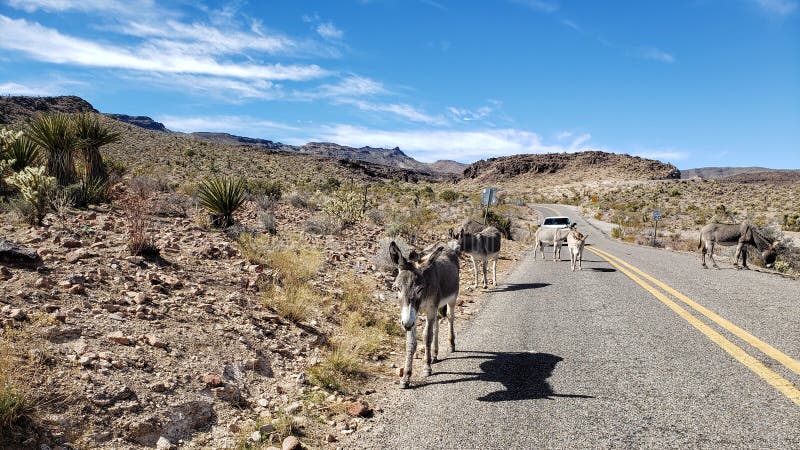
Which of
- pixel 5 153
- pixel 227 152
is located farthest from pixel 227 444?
pixel 227 152

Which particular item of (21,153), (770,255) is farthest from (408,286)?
(770,255)

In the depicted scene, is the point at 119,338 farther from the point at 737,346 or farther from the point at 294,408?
the point at 737,346

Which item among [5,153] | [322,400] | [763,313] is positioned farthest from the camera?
[5,153]

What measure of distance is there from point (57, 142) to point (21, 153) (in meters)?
1.16

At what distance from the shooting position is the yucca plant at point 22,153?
44.1ft

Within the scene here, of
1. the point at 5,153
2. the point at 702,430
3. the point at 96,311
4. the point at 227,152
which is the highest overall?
the point at 227,152

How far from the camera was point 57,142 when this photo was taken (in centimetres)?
1354

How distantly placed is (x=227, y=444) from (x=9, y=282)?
148 inches

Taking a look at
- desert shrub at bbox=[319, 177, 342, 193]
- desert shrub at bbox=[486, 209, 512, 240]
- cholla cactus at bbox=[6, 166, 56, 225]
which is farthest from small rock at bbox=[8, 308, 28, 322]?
desert shrub at bbox=[319, 177, 342, 193]

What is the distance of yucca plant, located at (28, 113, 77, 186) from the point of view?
1317 centimetres

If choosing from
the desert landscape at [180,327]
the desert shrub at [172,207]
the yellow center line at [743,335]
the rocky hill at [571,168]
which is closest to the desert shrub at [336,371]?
the desert landscape at [180,327]

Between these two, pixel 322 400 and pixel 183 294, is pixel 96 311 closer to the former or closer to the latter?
pixel 183 294

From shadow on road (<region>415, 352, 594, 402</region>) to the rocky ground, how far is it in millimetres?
1258

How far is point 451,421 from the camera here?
4.49 metres
